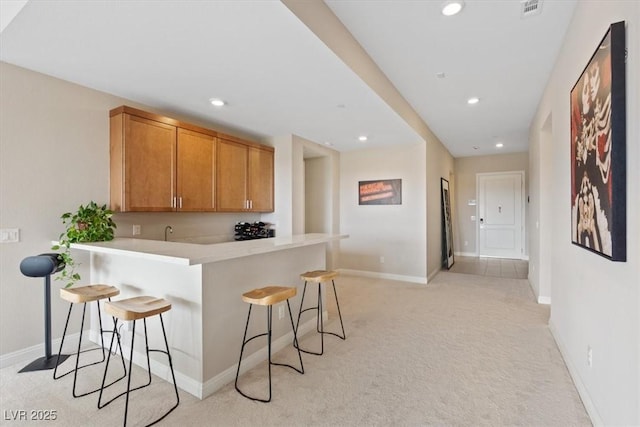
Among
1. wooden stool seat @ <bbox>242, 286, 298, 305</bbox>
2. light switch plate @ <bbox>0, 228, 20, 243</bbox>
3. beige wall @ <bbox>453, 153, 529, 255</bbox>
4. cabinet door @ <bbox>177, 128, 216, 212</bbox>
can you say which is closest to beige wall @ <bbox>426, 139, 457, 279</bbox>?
beige wall @ <bbox>453, 153, 529, 255</bbox>

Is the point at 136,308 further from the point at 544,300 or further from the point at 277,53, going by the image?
the point at 544,300

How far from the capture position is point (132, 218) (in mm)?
3375

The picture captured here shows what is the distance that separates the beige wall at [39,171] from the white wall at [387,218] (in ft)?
13.5

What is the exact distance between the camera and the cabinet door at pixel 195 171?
3.58 meters

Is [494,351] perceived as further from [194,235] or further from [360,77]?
[194,235]

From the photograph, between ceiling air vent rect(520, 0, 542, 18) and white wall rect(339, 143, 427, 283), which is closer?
ceiling air vent rect(520, 0, 542, 18)

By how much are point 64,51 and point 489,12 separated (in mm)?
3229

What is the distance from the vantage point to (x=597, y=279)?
1745mm

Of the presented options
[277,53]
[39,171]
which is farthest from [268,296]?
[39,171]

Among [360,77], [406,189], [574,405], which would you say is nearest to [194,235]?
[360,77]

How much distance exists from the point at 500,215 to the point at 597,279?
6706 mm

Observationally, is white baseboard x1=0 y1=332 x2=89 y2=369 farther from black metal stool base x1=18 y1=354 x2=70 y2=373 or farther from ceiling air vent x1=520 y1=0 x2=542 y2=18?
ceiling air vent x1=520 y1=0 x2=542 y2=18

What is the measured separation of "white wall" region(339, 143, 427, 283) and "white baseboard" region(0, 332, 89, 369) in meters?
4.34

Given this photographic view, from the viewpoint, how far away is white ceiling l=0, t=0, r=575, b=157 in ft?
6.37
